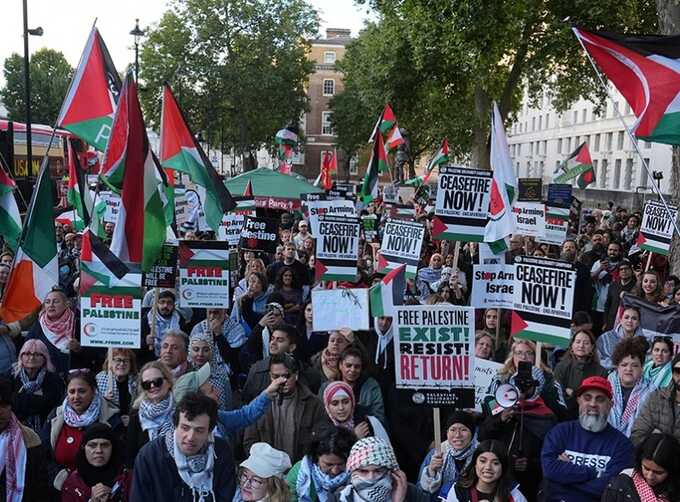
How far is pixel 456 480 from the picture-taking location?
180 inches

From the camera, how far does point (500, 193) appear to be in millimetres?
10133

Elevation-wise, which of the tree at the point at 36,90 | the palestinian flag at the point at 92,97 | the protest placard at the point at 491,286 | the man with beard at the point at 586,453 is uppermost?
the tree at the point at 36,90

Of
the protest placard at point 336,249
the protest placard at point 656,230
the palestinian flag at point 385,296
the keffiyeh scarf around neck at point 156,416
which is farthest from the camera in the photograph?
the protest placard at point 656,230

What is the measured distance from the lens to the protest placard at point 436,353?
216 inches

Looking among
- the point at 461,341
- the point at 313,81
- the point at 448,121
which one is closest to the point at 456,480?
the point at 461,341

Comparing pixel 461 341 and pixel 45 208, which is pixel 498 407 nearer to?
pixel 461 341

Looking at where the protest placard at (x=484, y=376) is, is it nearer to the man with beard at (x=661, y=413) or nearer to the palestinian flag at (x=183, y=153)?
the man with beard at (x=661, y=413)

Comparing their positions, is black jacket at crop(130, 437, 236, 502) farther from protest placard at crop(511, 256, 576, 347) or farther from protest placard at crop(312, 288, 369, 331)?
protest placard at crop(511, 256, 576, 347)

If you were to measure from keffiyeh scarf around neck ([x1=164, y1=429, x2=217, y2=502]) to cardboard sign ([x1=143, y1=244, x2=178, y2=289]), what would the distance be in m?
4.04

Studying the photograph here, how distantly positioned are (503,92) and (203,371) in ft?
87.2

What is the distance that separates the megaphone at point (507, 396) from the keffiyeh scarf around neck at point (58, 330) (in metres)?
3.84

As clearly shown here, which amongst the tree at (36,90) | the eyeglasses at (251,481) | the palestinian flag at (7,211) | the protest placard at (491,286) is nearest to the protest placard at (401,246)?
the protest placard at (491,286)

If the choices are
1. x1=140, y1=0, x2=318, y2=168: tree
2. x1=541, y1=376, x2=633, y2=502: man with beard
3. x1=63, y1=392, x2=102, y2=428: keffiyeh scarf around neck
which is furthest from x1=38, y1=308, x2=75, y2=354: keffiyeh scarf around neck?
x1=140, y1=0, x2=318, y2=168: tree

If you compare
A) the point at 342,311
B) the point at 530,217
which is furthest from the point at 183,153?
the point at 530,217
